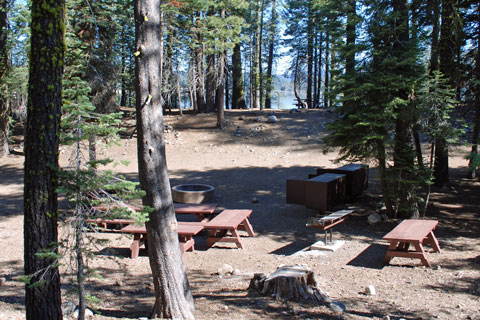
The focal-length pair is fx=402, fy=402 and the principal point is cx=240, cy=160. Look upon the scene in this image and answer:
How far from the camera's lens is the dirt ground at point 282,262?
527 centimetres

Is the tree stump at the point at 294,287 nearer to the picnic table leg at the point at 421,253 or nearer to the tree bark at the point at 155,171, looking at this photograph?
the tree bark at the point at 155,171

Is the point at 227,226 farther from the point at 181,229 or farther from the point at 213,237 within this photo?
the point at 181,229

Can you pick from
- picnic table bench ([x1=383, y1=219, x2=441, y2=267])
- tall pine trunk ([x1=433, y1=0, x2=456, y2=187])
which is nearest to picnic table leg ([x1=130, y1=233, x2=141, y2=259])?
picnic table bench ([x1=383, y1=219, x2=441, y2=267])

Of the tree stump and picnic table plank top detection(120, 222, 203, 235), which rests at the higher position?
picnic table plank top detection(120, 222, 203, 235)

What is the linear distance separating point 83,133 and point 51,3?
1.32 meters

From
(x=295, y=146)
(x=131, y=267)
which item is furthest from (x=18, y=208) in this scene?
(x=295, y=146)

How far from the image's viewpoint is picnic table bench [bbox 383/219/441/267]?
6.78 metres

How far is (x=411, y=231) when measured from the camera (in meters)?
7.23

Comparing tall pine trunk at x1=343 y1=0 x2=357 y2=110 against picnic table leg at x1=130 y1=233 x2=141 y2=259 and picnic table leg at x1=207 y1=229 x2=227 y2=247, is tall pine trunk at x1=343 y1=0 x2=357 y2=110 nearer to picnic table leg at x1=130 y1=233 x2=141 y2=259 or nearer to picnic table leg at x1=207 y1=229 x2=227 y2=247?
picnic table leg at x1=207 y1=229 x2=227 y2=247

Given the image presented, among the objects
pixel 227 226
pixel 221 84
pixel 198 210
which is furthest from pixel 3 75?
pixel 227 226

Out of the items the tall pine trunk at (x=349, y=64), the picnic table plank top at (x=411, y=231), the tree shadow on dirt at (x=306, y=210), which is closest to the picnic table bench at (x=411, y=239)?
the picnic table plank top at (x=411, y=231)

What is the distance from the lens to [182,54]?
2380 cm

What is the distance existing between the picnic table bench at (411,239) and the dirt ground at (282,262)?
0.23 m

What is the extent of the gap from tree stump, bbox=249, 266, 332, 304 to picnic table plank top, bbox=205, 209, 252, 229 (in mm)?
2479
